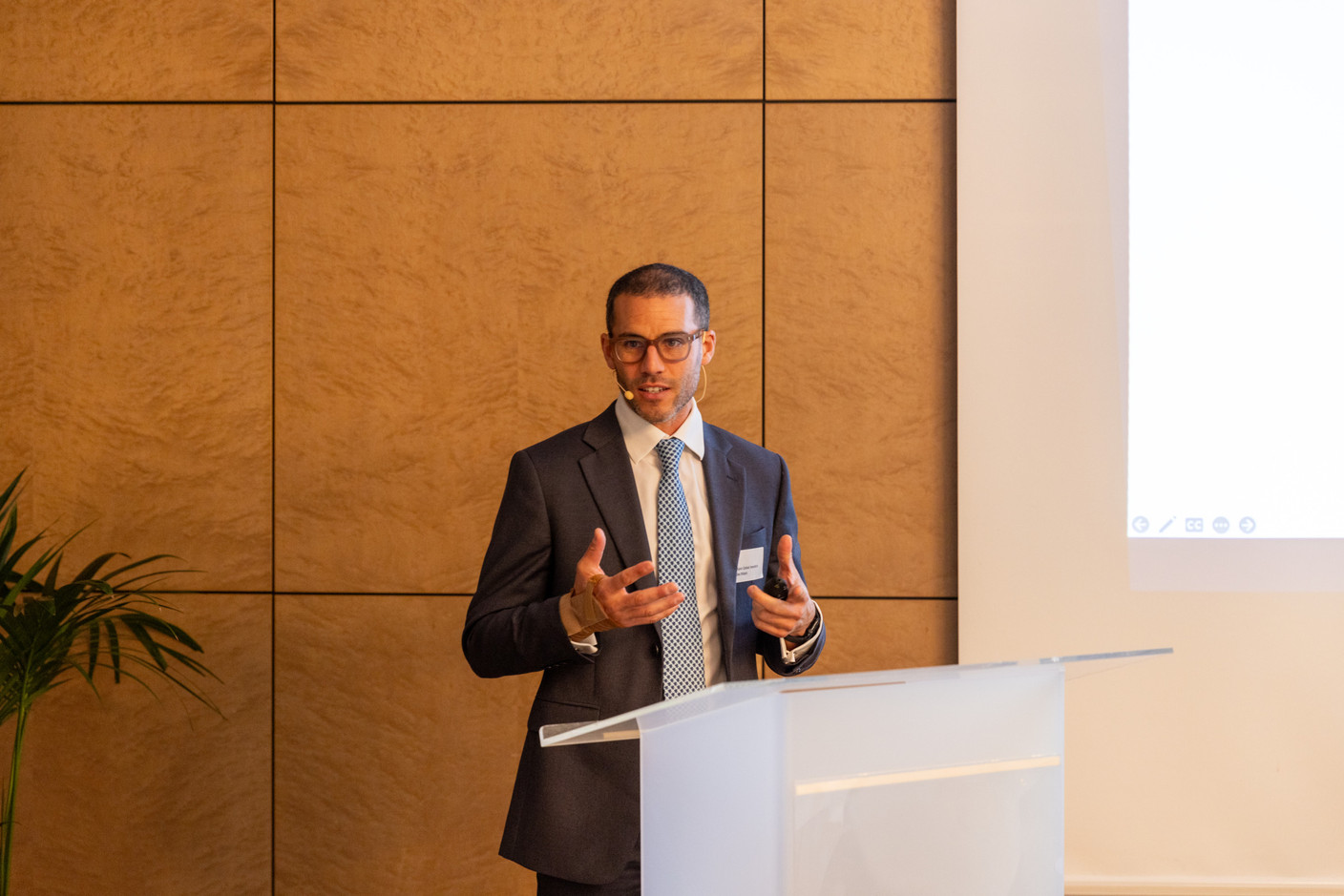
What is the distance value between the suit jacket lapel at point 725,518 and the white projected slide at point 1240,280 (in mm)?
1340

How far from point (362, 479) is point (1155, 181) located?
2195mm

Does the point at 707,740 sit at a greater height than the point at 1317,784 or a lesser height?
greater

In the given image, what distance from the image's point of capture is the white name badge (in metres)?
1.79

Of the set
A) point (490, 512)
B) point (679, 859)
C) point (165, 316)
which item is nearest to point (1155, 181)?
point (490, 512)

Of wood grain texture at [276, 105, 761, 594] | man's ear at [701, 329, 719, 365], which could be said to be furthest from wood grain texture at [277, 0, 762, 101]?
man's ear at [701, 329, 719, 365]

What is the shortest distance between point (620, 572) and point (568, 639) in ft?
0.42

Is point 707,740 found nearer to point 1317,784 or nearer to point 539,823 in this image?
point 539,823

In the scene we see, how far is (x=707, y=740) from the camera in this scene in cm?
103

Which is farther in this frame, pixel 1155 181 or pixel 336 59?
pixel 336 59

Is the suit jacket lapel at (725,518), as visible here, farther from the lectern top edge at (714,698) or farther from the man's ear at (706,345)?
the lectern top edge at (714,698)

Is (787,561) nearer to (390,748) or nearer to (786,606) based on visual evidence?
(786,606)

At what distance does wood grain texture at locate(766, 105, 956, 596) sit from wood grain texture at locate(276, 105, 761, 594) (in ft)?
0.39

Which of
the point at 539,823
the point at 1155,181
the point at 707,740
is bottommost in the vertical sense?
the point at 539,823

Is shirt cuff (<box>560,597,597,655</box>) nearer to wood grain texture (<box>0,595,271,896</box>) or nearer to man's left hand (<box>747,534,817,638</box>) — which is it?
man's left hand (<box>747,534,817,638</box>)
